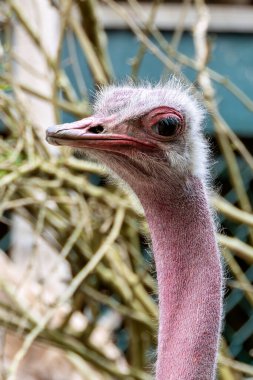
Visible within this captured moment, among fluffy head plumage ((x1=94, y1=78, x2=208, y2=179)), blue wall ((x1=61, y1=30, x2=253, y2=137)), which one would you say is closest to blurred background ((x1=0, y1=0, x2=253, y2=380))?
blue wall ((x1=61, y1=30, x2=253, y2=137))

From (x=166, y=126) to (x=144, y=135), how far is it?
1.3 inches

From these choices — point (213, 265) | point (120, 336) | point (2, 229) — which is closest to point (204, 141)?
point (213, 265)

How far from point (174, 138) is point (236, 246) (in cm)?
105

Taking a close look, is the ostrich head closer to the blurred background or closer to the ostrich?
the ostrich

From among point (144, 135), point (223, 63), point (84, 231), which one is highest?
point (223, 63)

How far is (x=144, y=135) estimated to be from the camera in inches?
55.0

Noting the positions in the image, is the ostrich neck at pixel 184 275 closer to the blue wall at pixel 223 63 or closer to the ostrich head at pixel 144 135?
the ostrich head at pixel 144 135

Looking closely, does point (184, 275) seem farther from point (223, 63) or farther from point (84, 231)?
point (223, 63)

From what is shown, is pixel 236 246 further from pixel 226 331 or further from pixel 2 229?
pixel 2 229

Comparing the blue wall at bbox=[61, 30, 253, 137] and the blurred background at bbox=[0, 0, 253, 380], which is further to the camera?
the blue wall at bbox=[61, 30, 253, 137]

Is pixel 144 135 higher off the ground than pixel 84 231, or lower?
lower

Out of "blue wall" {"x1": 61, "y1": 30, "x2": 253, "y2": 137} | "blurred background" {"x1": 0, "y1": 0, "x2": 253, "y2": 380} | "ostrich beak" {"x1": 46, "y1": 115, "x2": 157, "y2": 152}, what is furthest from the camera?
"blue wall" {"x1": 61, "y1": 30, "x2": 253, "y2": 137}

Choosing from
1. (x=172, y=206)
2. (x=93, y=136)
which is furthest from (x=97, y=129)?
(x=172, y=206)

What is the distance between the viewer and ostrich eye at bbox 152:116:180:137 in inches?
54.6
